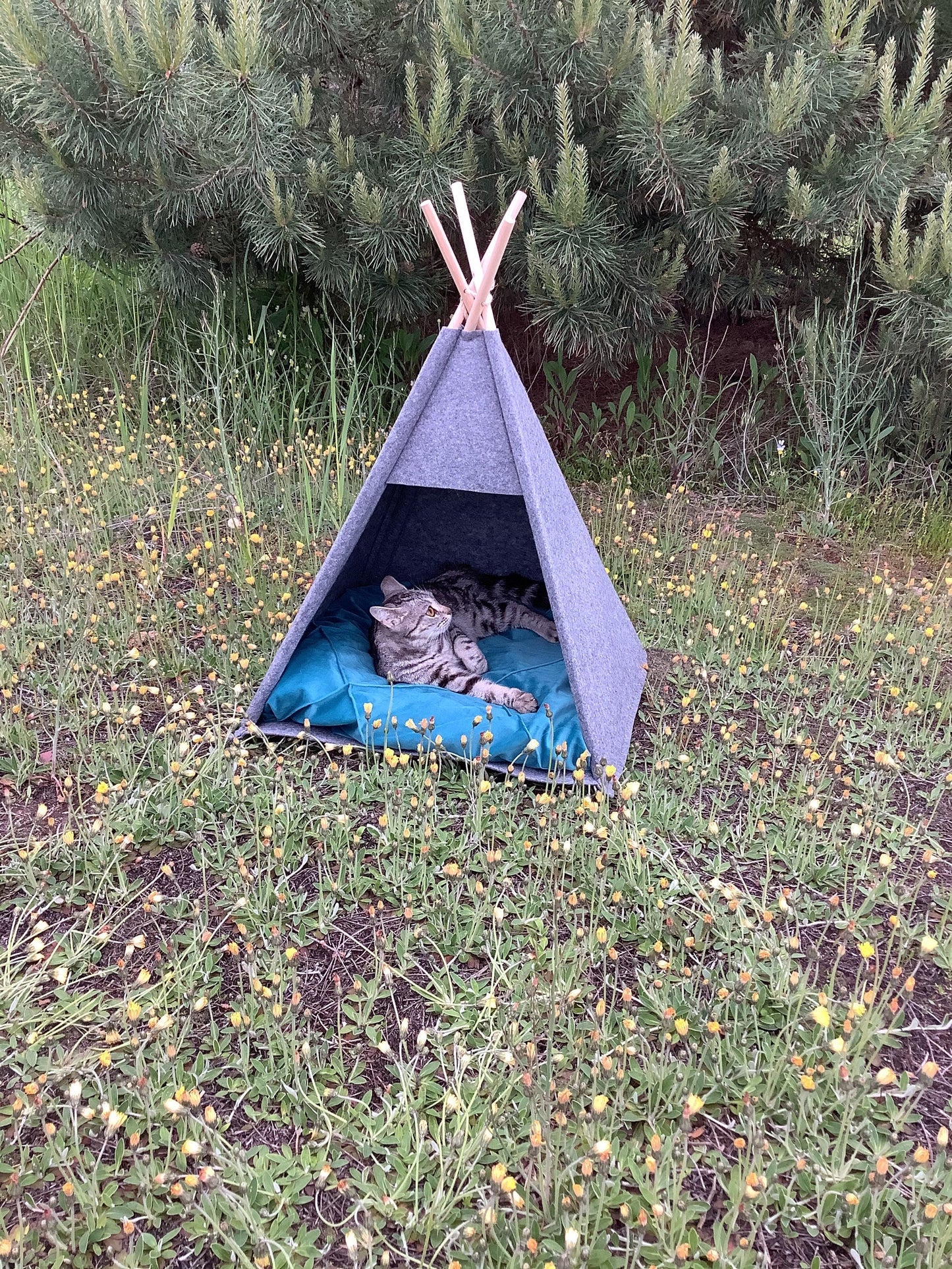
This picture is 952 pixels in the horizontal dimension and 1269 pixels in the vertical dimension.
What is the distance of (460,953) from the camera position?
2268mm

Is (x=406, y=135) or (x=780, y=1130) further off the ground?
(x=406, y=135)

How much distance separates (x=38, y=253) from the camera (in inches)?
243

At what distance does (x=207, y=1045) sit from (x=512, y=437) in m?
1.87

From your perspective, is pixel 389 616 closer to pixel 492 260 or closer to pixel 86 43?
pixel 492 260

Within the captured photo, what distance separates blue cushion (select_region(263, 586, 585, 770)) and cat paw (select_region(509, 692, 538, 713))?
43mm

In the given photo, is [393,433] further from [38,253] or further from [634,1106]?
Answer: [38,253]

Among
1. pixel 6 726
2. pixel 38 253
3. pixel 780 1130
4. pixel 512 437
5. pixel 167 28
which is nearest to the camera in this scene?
pixel 780 1130

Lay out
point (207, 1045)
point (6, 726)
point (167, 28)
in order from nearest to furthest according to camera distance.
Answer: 1. point (207, 1045)
2. point (6, 726)
3. point (167, 28)

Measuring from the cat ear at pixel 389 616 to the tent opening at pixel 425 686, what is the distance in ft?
0.56

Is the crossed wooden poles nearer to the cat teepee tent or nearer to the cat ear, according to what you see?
the cat teepee tent

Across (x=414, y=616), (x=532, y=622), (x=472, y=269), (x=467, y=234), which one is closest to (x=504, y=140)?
(x=467, y=234)

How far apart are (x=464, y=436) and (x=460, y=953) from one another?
1.57 metres

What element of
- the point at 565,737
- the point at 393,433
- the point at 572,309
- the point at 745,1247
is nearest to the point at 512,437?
the point at 393,433

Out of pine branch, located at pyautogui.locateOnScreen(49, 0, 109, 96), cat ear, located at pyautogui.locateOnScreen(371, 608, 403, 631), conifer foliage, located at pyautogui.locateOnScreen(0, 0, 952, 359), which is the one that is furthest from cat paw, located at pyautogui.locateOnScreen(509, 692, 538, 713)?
pine branch, located at pyautogui.locateOnScreen(49, 0, 109, 96)
